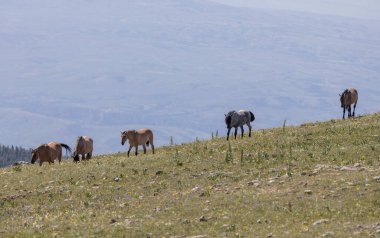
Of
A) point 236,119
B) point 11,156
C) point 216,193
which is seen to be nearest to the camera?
point 216,193

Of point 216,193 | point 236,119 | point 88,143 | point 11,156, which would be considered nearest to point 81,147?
point 88,143

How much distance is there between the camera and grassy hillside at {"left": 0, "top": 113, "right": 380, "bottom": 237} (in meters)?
23.2

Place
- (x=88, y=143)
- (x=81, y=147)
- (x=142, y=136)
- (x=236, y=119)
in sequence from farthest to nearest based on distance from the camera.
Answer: (x=236, y=119), (x=88, y=143), (x=142, y=136), (x=81, y=147)

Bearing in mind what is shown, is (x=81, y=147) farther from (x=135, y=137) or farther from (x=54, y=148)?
(x=135, y=137)

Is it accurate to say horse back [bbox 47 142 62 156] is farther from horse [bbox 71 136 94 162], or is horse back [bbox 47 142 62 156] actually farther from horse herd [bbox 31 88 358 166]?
horse [bbox 71 136 94 162]

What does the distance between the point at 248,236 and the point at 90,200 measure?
30.5 feet

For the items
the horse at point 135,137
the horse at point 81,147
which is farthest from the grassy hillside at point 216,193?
the horse at point 135,137

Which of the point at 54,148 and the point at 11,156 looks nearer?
the point at 54,148

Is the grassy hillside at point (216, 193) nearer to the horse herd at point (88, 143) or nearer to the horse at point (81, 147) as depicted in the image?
the horse herd at point (88, 143)

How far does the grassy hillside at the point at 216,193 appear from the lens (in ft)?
76.3

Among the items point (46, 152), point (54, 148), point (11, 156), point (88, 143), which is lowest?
point (11, 156)

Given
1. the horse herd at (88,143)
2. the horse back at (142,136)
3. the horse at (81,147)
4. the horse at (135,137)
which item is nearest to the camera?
the horse herd at (88,143)

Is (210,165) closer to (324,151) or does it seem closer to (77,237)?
(324,151)

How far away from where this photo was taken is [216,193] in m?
28.0
